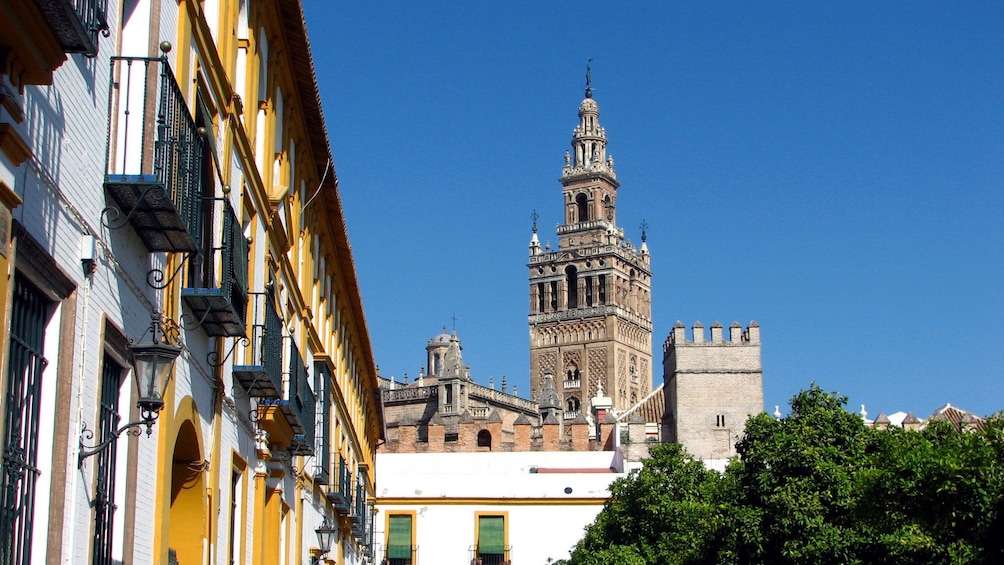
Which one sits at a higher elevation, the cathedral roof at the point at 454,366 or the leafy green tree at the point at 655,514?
the cathedral roof at the point at 454,366

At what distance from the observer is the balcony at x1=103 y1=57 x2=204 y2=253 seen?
859 cm

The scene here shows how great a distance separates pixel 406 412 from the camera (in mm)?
90188

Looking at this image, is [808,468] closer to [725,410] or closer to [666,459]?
[666,459]

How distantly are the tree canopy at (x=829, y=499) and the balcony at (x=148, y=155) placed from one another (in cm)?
1234

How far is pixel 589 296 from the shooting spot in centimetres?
11475

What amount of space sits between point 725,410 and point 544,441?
34.2 feet

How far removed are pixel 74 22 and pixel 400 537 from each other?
45536mm

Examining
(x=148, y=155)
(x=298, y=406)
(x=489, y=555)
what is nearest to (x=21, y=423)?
(x=148, y=155)

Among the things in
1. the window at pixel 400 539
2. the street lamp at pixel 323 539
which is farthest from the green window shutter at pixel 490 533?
the street lamp at pixel 323 539

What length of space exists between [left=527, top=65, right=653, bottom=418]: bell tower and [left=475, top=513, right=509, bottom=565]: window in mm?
60501

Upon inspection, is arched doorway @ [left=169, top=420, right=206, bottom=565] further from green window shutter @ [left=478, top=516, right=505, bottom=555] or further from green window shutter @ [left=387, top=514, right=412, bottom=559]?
green window shutter @ [left=387, top=514, right=412, bottom=559]

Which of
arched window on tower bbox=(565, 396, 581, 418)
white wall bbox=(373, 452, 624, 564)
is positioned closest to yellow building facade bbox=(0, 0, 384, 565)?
white wall bbox=(373, 452, 624, 564)

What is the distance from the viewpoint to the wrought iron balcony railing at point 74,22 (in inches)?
255

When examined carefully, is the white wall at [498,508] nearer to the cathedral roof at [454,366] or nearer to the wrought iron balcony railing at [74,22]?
the cathedral roof at [454,366]
